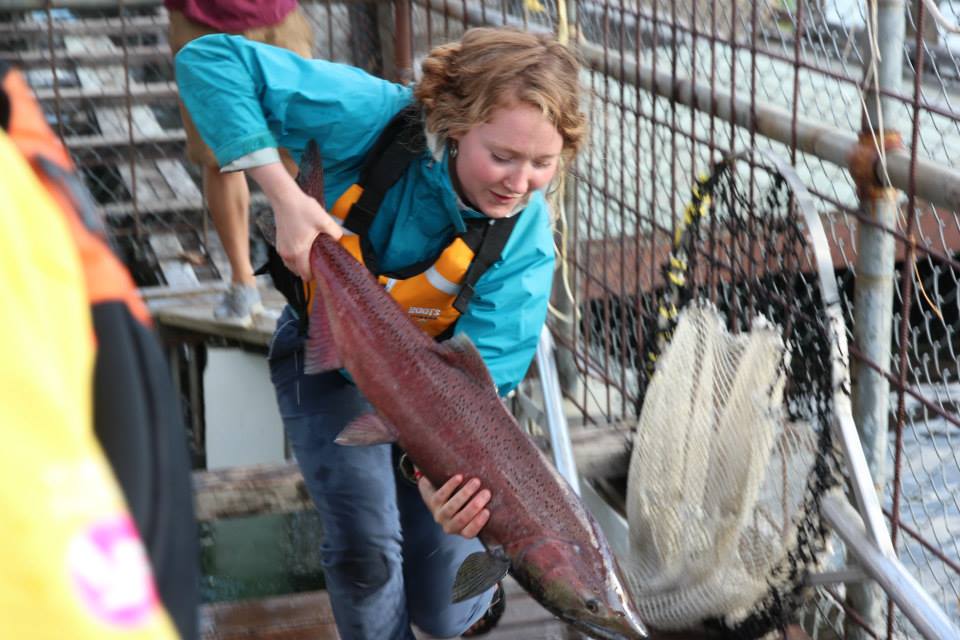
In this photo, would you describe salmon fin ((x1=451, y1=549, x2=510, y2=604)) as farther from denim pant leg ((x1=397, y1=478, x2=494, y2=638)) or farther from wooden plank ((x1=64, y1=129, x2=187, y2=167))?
wooden plank ((x1=64, y1=129, x2=187, y2=167))

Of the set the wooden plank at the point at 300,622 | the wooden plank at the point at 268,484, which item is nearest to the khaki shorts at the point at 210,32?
the wooden plank at the point at 268,484

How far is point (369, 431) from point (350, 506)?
0.42 metres

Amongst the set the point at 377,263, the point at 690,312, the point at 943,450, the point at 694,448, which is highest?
the point at 377,263

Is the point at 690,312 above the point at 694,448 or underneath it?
above

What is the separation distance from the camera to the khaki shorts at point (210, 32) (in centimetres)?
499

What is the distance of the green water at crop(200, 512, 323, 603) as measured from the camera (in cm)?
500

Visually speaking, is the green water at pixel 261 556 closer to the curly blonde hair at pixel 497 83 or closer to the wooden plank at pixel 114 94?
the curly blonde hair at pixel 497 83

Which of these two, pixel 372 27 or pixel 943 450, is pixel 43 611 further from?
pixel 372 27

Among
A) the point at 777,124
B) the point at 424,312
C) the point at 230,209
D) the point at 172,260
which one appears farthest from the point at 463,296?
the point at 172,260

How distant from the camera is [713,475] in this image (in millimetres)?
3053

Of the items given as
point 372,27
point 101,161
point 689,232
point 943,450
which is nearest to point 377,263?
point 689,232

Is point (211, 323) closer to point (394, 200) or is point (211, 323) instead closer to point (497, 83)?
point (394, 200)

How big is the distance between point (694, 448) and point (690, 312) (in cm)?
35

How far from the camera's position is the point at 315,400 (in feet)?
9.77
